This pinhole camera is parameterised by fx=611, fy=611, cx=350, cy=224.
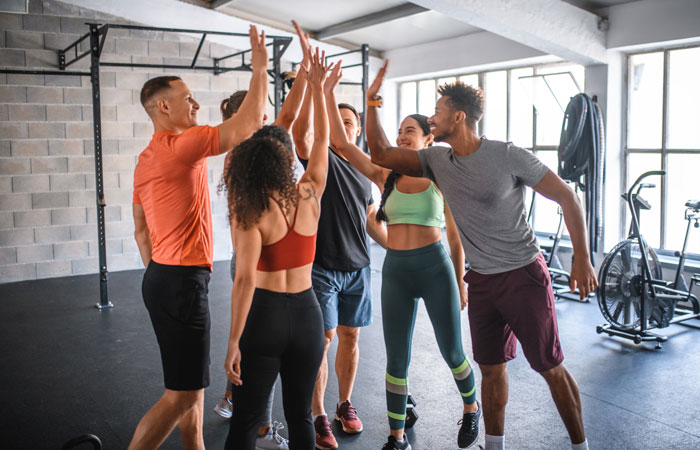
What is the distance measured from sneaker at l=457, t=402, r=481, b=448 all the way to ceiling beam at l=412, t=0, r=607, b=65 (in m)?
3.40

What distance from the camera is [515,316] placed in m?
2.35

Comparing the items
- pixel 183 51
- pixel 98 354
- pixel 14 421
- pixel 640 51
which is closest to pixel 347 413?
pixel 14 421

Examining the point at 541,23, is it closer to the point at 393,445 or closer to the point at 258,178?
the point at 393,445

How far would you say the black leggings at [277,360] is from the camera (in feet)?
6.20

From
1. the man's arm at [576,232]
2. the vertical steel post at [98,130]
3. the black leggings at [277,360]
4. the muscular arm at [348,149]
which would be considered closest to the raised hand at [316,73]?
the muscular arm at [348,149]

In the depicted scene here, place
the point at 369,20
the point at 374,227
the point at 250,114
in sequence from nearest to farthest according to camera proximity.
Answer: the point at 250,114 → the point at 374,227 → the point at 369,20

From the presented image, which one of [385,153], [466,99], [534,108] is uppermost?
[534,108]

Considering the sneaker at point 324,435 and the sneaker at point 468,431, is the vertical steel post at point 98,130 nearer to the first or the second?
the sneaker at point 324,435

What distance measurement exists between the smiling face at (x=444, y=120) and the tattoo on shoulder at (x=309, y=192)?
→ 0.64m

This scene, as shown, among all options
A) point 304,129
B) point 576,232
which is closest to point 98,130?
point 304,129

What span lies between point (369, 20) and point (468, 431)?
564 centimetres

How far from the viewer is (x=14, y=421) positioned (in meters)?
3.12

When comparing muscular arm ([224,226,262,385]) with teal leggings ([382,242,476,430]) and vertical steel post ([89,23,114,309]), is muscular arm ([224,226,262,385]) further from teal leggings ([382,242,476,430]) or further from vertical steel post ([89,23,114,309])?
vertical steel post ([89,23,114,309])

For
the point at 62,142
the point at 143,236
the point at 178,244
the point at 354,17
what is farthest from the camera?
the point at 354,17
